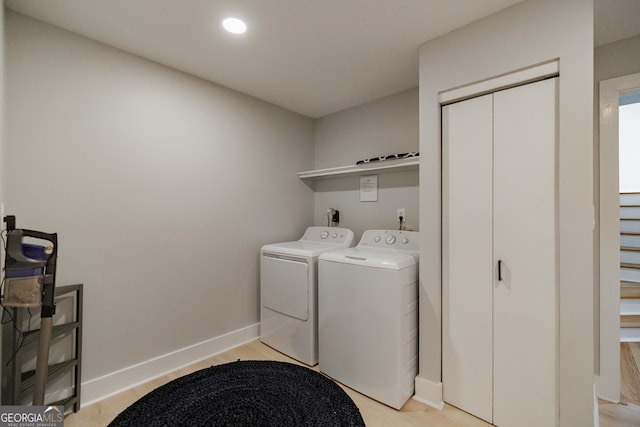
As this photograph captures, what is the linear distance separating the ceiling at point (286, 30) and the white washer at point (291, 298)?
4.85 ft

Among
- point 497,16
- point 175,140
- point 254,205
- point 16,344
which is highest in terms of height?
point 497,16

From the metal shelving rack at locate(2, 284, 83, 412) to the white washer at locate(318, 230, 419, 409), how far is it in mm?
1562

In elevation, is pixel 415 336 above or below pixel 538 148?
below

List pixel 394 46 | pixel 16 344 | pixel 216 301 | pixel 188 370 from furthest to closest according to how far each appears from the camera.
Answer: pixel 216 301
pixel 188 370
pixel 394 46
pixel 16 344

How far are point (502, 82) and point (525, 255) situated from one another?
0.98 m

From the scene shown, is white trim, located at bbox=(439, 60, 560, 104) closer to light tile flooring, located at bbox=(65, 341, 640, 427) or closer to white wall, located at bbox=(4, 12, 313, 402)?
white wall, located at bbox=(4, 12, 313, 402)

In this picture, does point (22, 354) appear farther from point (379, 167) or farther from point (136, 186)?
point (379, 167)

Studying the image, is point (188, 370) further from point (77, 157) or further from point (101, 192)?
point (77, 157)

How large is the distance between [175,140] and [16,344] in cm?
154

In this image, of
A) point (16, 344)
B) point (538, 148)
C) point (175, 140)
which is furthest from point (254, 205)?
point (538, 148)

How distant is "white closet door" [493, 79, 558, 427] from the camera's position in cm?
148

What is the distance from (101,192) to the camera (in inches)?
74.2

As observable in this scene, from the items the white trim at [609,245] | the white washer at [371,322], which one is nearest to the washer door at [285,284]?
the white washer at [371,322]

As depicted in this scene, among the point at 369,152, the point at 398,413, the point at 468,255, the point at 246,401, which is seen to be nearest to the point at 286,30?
the point at 369,152
